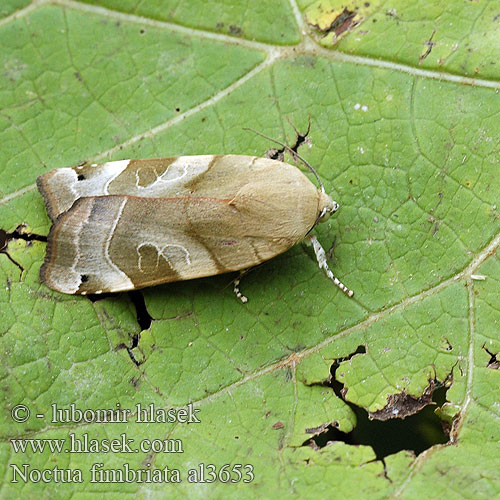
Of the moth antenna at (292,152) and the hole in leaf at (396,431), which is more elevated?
the moth antenna at (292,152)

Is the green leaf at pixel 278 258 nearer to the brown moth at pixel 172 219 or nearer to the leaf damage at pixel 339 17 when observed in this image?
the leaf damage at pixel 339 17

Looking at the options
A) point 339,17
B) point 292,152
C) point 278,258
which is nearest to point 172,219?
point 278,258

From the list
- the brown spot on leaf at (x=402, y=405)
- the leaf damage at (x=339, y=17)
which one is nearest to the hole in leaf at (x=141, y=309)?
the brown spot on leaf at (x=402, y=405)

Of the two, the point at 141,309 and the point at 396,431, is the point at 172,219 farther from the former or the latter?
the point at 396,431

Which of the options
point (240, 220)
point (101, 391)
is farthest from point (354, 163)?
point (101, 391)

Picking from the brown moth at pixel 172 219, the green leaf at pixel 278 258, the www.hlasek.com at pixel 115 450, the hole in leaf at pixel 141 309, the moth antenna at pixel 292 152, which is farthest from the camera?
the moth antenna at pixel 292 152

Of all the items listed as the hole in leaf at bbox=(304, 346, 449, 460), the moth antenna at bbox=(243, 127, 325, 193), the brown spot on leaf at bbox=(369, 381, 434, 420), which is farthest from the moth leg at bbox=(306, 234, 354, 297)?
the brown spot on leaf at bbox=(369, 381, 434, 420)

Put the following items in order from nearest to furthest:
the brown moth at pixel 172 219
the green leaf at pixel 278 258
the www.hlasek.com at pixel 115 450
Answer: the www.hlasek.com at pixel 115 450
the green leaf at pixel 278 258
the brown moth at pixel 172 219

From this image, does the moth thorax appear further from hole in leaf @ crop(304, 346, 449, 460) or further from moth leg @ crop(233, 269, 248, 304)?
hole in leaf @ crop(304, 346, 449, 460)
